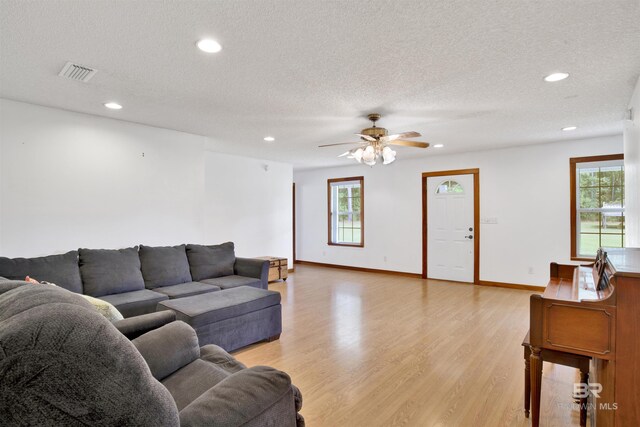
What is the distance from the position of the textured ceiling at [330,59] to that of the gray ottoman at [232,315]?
6.37 feet

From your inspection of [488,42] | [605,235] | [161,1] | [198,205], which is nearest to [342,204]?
[198,205]

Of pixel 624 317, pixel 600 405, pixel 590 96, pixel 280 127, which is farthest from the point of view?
pixel 280 127

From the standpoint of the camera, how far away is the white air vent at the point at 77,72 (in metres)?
2.62

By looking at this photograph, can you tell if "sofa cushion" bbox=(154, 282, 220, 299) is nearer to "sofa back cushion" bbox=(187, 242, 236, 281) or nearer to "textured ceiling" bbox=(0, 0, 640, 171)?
"sofa back cushion" bbox=(187, 242, 236, 281)

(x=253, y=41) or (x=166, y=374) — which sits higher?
(x=253, y=41)

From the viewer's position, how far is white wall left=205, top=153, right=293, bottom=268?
6044mm

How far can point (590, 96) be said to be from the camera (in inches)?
127

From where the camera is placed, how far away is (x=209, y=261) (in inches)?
171

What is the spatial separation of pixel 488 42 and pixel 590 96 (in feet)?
5.92

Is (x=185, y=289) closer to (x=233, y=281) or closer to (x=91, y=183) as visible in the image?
(x=233, y=281)

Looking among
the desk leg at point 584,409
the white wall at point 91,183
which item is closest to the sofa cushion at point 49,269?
the white wall at point 91,183

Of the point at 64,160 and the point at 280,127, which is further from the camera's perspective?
the point at 280,127

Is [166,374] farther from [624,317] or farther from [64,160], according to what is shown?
[64,160]

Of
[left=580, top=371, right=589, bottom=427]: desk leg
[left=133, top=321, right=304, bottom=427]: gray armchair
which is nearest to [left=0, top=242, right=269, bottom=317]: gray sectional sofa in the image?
[left=133, top=321, right=304, bottom=427]: gray armchair
